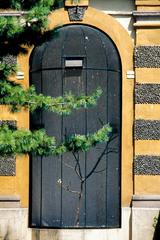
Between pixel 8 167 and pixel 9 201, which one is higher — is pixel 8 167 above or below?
above

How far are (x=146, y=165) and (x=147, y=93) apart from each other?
1.48 m

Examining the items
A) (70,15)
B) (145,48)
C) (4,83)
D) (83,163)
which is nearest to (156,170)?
(83,163)

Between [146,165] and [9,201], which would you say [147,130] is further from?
[9,201]

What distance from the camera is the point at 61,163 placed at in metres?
14.9

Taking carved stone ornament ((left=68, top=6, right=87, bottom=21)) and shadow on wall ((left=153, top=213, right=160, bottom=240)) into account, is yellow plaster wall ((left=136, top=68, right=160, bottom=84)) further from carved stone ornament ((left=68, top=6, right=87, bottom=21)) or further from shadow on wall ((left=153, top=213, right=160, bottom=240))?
shadow on wall ((left=153, top=213, right=160, bottom=240))

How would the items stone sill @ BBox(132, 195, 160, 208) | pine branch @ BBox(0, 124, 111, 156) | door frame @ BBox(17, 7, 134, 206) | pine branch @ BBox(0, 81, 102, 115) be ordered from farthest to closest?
door frame @ BBox(17, 7, 134, 206), stone sill @ BBox(132, 195, 160, 208), pine branch @ BBox(0, 81, 102, 115), pine branch @ BBox(0, 124, 111, 156)

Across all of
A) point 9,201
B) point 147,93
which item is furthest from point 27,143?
point 147,93

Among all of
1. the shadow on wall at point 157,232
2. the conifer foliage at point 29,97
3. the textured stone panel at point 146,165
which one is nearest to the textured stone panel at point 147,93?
the textured stone panel at point 146,165

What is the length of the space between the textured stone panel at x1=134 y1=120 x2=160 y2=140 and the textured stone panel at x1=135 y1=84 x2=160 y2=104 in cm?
41

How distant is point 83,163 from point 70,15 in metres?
3.10

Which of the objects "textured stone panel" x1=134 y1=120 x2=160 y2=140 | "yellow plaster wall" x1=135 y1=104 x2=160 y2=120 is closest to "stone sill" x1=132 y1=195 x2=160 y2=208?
"textured stone panel" x1=134 y1=120 x2=160 y2=140

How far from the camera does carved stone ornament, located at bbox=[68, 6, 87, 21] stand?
15102mm

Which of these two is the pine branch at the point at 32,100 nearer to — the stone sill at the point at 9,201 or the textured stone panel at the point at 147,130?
the textured stone panel at the point at 147,130

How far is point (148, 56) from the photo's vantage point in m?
15.0
